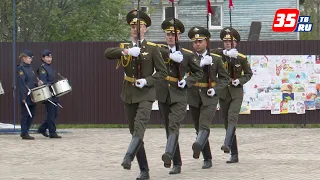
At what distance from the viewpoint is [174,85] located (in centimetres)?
1324

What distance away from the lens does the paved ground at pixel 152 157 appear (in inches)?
520

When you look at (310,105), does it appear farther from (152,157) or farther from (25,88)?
(152,157)

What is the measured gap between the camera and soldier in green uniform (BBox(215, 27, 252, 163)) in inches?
591

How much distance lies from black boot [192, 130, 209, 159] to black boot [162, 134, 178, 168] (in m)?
0.55

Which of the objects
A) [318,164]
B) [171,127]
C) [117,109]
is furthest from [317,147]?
[117,109]

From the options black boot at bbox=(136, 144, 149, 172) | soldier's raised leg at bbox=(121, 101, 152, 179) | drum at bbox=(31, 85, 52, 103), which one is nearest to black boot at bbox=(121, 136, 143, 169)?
soldier's raised leg at bbox=(121, 101, 152, 179)

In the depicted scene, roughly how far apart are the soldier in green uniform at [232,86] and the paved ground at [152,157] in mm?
530

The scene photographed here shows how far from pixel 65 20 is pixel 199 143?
2107 cm

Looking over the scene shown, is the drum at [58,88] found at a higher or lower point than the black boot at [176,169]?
higher

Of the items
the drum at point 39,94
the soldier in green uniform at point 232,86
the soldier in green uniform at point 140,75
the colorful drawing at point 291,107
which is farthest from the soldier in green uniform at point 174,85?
the colorful drawing at point 291,107

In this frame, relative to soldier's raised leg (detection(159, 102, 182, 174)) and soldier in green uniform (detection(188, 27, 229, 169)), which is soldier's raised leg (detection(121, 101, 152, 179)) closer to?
soldier's raised leg (detection(159, 102, 182, 174))

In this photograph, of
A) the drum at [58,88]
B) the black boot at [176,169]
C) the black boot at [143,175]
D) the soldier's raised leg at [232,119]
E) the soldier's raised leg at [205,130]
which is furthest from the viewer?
the drum at [58,88]

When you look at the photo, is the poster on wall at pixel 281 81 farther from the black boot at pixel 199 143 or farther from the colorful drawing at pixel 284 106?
the black boot at pixel 199 143

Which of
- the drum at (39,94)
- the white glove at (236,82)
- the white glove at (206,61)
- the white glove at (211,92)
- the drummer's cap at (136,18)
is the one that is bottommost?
the drum at (39,94)
